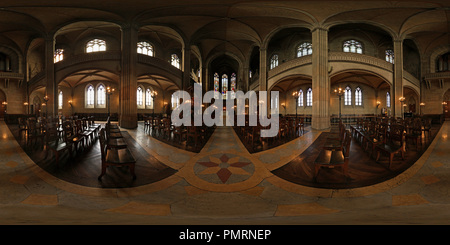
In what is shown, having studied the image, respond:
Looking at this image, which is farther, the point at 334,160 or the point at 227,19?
the point at 227,19

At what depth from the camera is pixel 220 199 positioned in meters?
2.86

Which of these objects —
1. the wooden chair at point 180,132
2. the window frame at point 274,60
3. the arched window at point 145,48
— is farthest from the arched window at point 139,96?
the wooden chair at point 180,132

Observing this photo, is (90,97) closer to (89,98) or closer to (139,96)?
(89,98)

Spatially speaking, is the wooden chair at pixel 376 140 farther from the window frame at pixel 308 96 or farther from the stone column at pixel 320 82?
the window frame at pixel 308 96

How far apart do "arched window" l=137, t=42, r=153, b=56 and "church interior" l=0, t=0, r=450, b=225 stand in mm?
334

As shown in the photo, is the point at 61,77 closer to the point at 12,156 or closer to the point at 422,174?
the point at 12,156

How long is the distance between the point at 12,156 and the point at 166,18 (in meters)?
12.8

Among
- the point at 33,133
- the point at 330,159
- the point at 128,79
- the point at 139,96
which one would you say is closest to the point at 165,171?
the point at 330,159

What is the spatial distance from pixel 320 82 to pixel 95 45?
2118 centimetres

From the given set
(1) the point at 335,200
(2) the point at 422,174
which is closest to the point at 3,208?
(1) the point at 335,200

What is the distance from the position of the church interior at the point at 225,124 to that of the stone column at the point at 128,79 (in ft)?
0.25

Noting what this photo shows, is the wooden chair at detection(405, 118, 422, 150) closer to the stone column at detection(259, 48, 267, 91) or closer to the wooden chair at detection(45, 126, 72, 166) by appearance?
the wooden chair at detection(45, 126, 72, 166)

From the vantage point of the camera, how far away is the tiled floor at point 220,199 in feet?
→ 7.62

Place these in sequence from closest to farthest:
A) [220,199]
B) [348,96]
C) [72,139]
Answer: [220,199] < [72,139] < [348,96]
